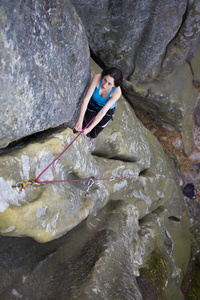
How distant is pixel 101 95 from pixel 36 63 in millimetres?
1788

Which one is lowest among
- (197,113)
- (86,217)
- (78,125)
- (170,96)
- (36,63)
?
(197,113)

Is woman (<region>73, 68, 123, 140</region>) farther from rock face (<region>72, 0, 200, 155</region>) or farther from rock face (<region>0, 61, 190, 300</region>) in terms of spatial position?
rock face (<region>72, 0, 200, 155</region>)

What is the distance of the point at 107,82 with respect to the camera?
4.06 meters

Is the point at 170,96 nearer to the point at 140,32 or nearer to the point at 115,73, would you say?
the point at 140,32

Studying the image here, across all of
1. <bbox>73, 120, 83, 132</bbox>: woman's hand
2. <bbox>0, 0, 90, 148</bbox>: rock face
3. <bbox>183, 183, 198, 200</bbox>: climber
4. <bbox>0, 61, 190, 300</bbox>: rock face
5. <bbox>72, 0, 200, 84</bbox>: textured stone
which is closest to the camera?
<bbox>0, 0, 90, 148</bbox>: rock face

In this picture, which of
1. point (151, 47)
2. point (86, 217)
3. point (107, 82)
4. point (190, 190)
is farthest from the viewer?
point (190, 190)

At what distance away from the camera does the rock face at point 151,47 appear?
5914mm

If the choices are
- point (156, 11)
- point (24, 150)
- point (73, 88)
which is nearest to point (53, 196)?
point (24, 150)

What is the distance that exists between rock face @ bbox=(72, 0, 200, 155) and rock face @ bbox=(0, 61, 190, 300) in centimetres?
151

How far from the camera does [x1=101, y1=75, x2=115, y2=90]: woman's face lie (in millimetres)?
3998

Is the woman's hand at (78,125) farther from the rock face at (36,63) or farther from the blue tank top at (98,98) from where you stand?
the blue tank top at (98,98)

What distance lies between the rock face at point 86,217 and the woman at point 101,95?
47 cm

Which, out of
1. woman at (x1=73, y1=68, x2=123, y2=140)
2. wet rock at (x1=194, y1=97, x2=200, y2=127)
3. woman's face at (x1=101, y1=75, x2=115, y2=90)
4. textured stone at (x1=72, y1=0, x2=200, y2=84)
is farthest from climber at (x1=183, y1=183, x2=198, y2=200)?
woman's face at (x1=101, y1=75, x2=115, y2=90)

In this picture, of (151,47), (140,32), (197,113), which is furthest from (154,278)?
(197,113)
